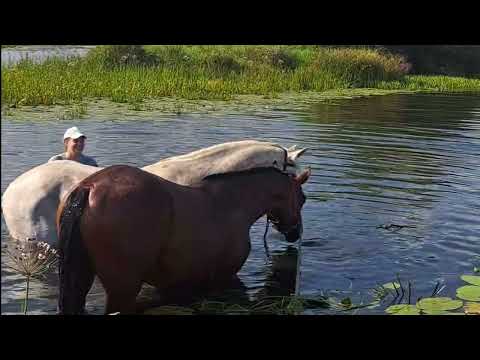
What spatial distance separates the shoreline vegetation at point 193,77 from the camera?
→ 54.5ft

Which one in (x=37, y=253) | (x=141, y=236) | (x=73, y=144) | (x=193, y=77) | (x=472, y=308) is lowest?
(x=472, y=308)

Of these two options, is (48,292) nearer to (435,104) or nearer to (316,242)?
(316,242)

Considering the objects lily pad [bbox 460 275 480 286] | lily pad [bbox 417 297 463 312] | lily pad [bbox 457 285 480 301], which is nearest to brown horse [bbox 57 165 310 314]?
lily pad [bbox 417 297 463 312]

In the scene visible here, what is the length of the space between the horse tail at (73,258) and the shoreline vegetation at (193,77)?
10.3 metres

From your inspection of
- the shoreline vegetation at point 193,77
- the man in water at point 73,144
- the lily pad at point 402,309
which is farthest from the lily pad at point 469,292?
the shoreline vegetation at point 193,77

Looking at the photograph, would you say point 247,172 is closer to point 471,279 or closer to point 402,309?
point 402,309

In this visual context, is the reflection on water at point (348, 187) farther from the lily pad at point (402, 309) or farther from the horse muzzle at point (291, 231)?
the horse muzzle at point (291, 231)

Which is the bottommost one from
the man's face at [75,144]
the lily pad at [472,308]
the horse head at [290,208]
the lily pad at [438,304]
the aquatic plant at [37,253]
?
the lily pad at [472,308]

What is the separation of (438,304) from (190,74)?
1645cm

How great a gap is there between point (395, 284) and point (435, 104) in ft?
65.2

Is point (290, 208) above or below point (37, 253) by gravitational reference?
above

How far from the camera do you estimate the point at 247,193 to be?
604 centimetres

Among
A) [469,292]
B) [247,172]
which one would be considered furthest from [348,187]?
[247,172]

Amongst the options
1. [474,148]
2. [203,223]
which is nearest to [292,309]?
[203,223]
